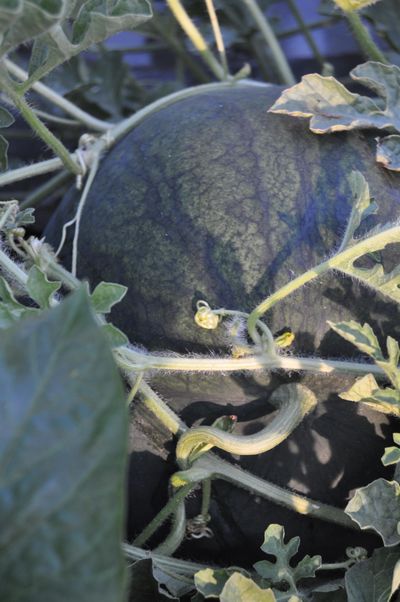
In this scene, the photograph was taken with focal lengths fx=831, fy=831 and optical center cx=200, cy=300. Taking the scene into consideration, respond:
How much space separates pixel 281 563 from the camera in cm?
86

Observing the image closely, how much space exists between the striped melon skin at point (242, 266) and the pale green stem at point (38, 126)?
0.06 metres

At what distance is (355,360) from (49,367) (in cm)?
55

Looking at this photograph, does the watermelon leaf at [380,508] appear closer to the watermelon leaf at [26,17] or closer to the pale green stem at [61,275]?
the pale green stem at [61,275]

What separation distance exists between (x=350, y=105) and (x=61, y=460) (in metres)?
0.70

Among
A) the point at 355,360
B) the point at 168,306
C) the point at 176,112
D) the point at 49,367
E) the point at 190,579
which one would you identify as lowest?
the point at 190,579

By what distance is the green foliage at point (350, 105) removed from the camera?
1.00 m

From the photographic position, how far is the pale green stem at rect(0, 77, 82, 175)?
2.99 ft

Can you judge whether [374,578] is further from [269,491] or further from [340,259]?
[340,259]

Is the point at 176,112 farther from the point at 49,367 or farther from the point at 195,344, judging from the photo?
the point at 49,367

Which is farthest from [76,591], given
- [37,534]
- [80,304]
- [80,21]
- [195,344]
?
[80,21]

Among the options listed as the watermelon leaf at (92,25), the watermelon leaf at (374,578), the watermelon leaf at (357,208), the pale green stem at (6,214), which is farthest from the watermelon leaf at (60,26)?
the watermelon leaf at (374,578)

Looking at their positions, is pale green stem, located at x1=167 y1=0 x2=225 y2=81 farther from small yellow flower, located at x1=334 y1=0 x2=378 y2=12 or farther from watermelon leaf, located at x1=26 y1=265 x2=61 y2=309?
watermelon leaf, located at x1=26 y1=265 x2=61 y2=309

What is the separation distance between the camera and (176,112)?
1.09m

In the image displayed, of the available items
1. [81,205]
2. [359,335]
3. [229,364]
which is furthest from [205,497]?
[81,205]
